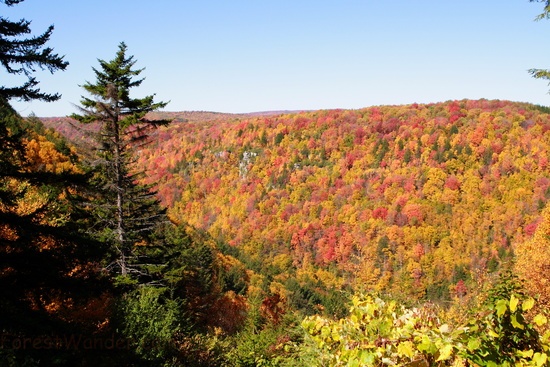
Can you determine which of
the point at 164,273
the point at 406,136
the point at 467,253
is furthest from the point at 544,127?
the point at 164,273

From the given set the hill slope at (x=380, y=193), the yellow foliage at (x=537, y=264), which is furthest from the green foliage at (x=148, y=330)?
the hill slope at (x=380, y=193)

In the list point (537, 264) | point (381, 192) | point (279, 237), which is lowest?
point (279, 237)

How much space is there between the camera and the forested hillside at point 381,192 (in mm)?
112688

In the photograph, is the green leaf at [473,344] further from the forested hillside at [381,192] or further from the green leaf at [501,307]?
the forested hillside at [381,192]

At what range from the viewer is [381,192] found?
139 metres

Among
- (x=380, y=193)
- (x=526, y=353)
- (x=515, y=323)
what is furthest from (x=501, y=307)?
(x=380, y=193)

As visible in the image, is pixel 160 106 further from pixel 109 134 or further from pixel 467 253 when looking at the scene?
pixel 467 253

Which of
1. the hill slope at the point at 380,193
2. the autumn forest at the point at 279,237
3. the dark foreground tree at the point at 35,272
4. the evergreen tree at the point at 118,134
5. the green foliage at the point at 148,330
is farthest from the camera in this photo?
the hill slope at the point at 380,193

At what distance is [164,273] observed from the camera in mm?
23016

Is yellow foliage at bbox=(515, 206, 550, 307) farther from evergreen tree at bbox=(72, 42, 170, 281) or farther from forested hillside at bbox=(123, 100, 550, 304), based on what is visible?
forested hillside at bbox=(123, 100, 550, 304)

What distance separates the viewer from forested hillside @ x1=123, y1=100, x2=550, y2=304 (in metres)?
113

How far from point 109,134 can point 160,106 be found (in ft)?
7.48

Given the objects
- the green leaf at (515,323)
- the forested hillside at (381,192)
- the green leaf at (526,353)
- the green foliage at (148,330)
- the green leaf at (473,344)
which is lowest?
the forested hillside at (381,192)

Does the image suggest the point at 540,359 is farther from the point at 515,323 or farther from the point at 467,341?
the point at 467,341
